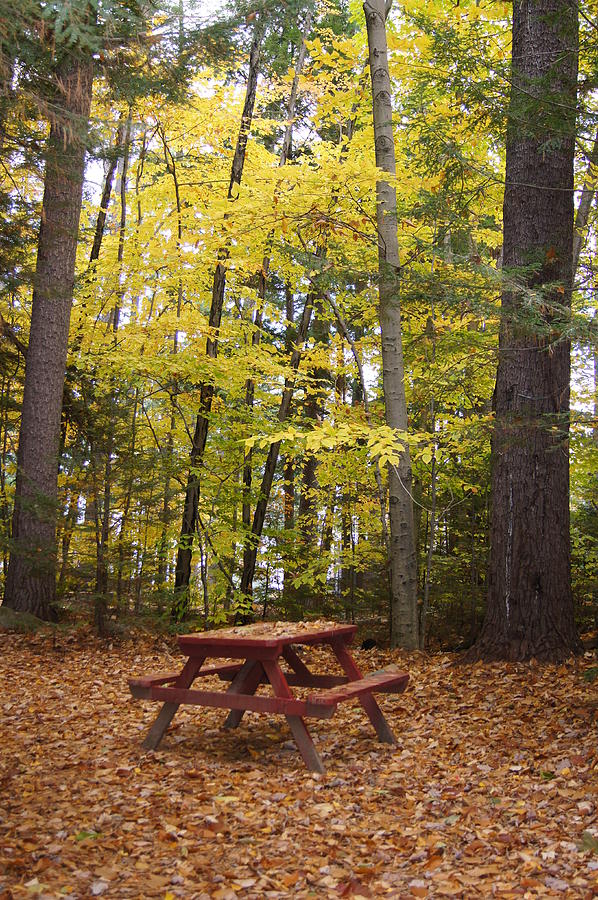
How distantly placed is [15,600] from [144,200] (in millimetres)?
7010

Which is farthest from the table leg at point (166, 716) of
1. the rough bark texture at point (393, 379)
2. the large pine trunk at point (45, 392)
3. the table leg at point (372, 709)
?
the large pine trunk at point (45, 392)

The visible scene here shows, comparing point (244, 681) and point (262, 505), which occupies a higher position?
point (262, 505)

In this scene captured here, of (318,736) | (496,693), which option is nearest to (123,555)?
(318,736)

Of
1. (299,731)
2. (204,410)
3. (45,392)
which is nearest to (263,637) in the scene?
(299,731)

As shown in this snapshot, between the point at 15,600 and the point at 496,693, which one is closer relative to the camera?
the point at 496,693

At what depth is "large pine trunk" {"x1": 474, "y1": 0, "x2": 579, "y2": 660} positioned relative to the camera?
6.69 metres

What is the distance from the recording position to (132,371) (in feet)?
31.9

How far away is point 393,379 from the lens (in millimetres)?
8602

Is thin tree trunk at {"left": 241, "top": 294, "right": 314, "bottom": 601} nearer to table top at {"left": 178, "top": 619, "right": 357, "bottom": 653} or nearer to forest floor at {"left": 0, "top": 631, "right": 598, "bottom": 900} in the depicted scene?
forest floor at {"left": 0, "top": 631, "right": 598, "bottom": 900}

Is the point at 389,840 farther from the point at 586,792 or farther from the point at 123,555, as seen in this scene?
the point at 123,555

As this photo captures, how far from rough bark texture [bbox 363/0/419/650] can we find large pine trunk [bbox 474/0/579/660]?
4.78 feet

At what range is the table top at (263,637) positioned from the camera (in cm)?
468

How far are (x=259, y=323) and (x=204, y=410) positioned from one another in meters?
2.53

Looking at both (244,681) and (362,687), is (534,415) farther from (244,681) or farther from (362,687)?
(244,681)
